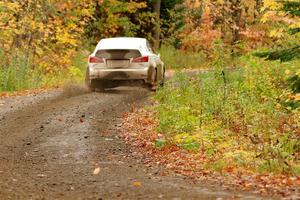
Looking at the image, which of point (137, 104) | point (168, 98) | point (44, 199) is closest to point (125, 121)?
point (168, 98)

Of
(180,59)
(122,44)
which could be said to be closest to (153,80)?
(122,44)

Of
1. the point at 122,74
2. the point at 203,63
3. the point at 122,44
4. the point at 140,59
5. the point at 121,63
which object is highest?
the point at 122,44

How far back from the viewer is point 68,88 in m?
21.2

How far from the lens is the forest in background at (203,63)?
36.2ft

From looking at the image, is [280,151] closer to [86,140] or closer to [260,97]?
[86,140]

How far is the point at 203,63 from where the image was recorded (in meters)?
36.7

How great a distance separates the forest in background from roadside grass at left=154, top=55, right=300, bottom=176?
2 centimetres

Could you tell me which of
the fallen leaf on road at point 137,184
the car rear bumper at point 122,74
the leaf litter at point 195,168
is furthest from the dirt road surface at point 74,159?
the car rear bumper at point 122,74

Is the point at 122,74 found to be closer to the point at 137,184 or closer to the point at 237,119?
Result: the point at 237,119

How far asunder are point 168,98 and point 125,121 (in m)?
1.86

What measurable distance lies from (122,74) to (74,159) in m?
9.75

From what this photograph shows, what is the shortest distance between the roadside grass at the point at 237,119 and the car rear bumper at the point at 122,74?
102 inches

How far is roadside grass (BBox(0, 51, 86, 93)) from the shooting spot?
2117 cm

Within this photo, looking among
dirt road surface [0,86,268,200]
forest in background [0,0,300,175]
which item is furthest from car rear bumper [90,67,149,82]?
dirt road surface [0,86,268,200]
